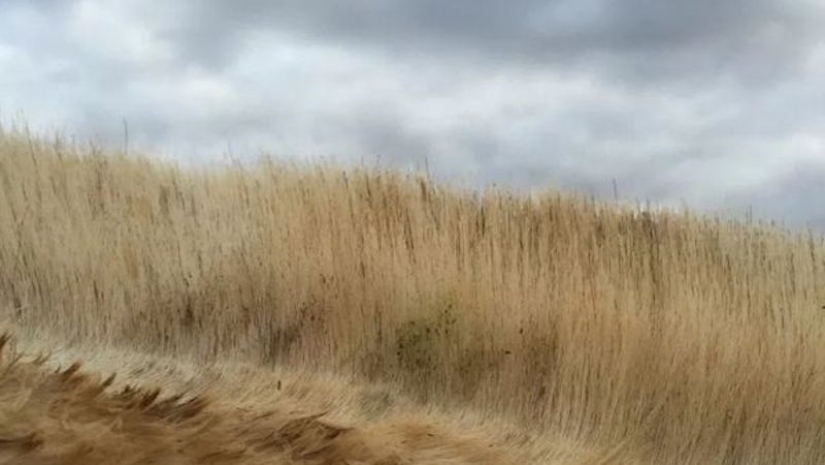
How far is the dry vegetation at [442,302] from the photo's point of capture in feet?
15.0

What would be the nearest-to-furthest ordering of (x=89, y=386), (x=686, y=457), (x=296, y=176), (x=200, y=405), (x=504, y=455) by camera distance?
1. (x=89, y=386)
2. (x=200, y=405)
3. (x=504, y=455)
4. (x=686, y=457)
5. (x=296, y=176)

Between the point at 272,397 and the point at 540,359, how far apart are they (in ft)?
4.65

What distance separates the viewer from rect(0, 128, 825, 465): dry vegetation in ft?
15.0

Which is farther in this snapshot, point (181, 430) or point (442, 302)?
point (442, 302)

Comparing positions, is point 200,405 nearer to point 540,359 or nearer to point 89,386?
point 89,386

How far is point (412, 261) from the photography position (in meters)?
5.13

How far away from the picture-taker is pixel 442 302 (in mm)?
4914

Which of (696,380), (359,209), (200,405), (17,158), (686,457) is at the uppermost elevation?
(17,158)

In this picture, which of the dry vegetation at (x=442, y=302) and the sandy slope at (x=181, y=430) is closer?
the sandy slope at (x=181, y=430)

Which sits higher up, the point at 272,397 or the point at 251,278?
the point at 251,278

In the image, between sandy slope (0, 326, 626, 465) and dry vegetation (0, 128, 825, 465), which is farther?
dry vegetation (0, 128, 825, 465)

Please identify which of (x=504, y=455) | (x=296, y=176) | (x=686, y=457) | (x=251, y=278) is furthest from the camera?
(x=296, y=176)

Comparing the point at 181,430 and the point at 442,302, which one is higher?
the point at 442,302

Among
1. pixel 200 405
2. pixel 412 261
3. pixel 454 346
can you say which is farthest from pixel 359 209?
pixel 200 405
